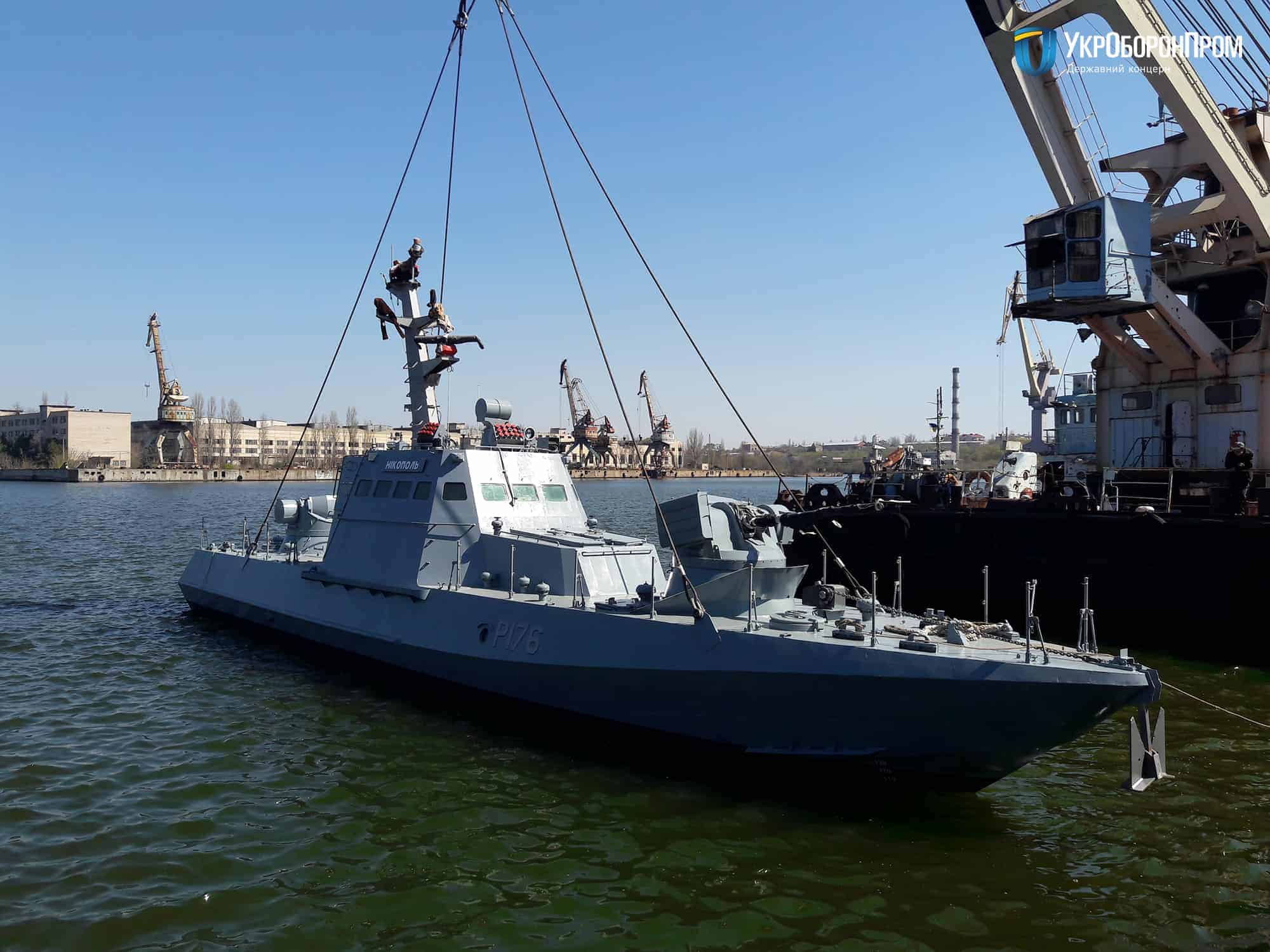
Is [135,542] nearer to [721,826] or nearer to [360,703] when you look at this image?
[360,703]

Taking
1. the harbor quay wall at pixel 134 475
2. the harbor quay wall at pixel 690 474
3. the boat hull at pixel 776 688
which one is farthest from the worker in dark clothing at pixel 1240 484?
the harbor quay wall at pixel 134 475

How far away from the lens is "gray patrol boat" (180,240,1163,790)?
7.76m

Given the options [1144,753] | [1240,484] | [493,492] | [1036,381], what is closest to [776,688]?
[1144,753]

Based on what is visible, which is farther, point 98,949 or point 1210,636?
point 1210,636

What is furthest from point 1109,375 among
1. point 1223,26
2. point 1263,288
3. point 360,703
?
point 360,703

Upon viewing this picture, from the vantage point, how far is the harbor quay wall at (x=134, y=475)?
9356cm

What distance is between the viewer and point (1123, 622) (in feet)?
54.2

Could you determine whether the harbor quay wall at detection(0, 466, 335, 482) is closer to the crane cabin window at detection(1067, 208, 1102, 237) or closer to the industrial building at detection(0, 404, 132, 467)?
the industrial building at detection(0, 404, 132, 467)

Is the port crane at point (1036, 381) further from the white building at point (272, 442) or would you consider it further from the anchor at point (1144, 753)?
the white building at point (272, 442)

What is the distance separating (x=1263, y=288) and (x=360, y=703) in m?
20.9

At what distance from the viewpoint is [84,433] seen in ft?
352

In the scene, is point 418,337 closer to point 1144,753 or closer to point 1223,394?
point 1144,753

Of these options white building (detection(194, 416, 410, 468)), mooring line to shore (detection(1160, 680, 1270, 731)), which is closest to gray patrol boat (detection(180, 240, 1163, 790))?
mooring line to shore (detection(1160, 680, 1270, 731))

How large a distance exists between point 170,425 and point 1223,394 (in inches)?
4124
